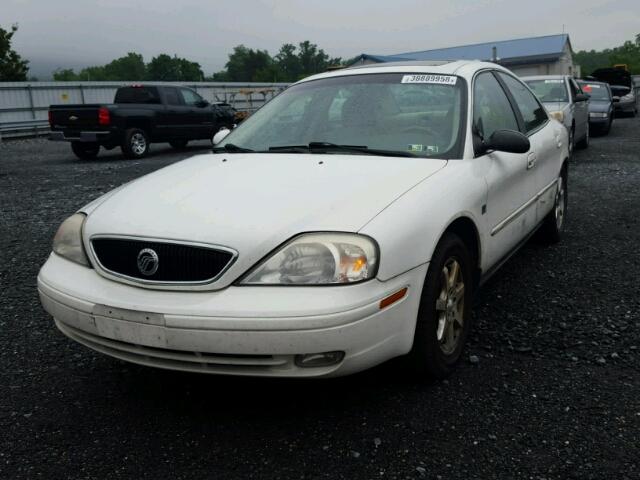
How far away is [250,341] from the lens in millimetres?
2365

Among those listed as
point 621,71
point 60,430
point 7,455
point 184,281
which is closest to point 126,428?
point 60,430

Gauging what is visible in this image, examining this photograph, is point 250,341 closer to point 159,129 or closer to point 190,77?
point 159,129

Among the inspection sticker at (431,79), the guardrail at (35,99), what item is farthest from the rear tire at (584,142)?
the inspection sticker at (431,79)

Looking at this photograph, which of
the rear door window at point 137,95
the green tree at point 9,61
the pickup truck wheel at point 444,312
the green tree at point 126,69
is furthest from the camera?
the green tree at point 126,69

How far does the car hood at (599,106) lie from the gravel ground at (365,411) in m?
13.5

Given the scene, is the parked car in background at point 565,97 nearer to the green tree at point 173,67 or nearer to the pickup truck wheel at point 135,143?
the pickup truck wheel at point 135,143

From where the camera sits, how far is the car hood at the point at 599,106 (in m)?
16.3

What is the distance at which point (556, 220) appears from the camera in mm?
5473

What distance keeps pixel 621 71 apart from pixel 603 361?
101 ft

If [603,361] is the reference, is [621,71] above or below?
above

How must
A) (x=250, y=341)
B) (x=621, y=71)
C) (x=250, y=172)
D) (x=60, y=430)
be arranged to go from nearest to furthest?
1. (x=250, y=341)
2. (x=60, y=430)
3. (x=250, y=172)
4. (x=621, y=71)

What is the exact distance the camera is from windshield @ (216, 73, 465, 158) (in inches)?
137

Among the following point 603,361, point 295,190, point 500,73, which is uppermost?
point 500,73

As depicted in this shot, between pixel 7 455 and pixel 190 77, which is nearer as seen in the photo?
pixel 7 455
